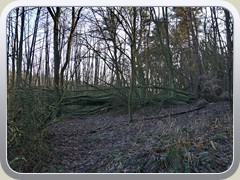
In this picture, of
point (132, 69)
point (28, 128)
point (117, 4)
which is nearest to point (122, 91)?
point (132, 69)

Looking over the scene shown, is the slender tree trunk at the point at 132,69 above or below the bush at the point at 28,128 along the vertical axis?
above

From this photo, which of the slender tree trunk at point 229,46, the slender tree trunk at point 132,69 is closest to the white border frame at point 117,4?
the slender tree trunk at point 229,46

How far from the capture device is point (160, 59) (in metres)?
3.58

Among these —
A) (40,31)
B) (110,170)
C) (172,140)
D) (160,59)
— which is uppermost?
(40,31)

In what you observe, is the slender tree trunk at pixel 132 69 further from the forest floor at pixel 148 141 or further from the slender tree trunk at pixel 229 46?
the slender tree trunk at pixel 229 46

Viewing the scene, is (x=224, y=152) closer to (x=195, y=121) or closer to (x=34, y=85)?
(x=195, y=121)

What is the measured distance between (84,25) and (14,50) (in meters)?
0.61

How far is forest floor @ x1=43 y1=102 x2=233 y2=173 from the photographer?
3.55 metres

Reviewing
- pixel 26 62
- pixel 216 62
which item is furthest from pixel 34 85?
pixel 216 62

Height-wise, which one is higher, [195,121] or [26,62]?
[26,62]

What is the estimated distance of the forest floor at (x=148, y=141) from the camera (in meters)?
3.55

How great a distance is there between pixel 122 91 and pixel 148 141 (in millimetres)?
472

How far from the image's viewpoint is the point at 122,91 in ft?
11.7

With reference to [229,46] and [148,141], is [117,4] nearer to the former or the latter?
[229,46]
